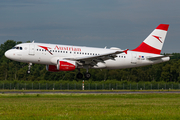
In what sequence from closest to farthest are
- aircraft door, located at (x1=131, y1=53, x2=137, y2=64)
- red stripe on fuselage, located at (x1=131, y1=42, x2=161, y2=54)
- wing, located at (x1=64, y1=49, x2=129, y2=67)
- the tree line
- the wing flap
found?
the wing flap, wing, located at (x1=64, y1=49, x2=129, y2=67), aircraft door, located at (x1=131, y1=53, x2=137, y2=64), red stripe on fuselage, located at (x1=131, y1=42, x2=161, y2=54), the tree line

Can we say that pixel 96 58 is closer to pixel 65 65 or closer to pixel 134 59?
pixel 65 65

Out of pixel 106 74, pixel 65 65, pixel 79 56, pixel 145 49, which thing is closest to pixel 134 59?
pixel 145 49

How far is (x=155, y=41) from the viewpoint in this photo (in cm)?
5453

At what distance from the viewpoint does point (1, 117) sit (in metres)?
19.2

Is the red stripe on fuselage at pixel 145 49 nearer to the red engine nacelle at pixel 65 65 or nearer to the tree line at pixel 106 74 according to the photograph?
the red engine nacelle at pixel 65 65

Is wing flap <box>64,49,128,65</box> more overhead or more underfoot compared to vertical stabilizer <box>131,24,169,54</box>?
more underfoot

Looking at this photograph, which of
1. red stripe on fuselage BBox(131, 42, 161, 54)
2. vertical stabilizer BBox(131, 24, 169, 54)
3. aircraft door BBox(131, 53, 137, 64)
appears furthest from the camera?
vertical stabilizer BBox(131, 24, 169, 54)

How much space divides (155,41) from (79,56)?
14.3 m

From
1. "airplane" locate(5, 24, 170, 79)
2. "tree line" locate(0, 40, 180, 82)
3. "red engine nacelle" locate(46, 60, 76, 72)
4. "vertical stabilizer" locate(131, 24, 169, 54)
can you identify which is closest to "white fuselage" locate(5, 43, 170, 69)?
"airplane" locate(5, 24, 170, 79)

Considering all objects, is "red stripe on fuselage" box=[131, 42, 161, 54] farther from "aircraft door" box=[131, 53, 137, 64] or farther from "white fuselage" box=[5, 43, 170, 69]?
"white fuselage" box=[5, 43, 170, 69]

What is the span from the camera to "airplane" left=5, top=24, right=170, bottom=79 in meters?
45.3

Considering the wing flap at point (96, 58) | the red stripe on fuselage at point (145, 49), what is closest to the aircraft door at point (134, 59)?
the red stripe on fuselage at point (145, 49)

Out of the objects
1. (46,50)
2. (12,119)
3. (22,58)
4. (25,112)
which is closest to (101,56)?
(46,50)

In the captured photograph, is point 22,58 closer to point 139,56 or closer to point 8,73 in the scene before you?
point 139,56
